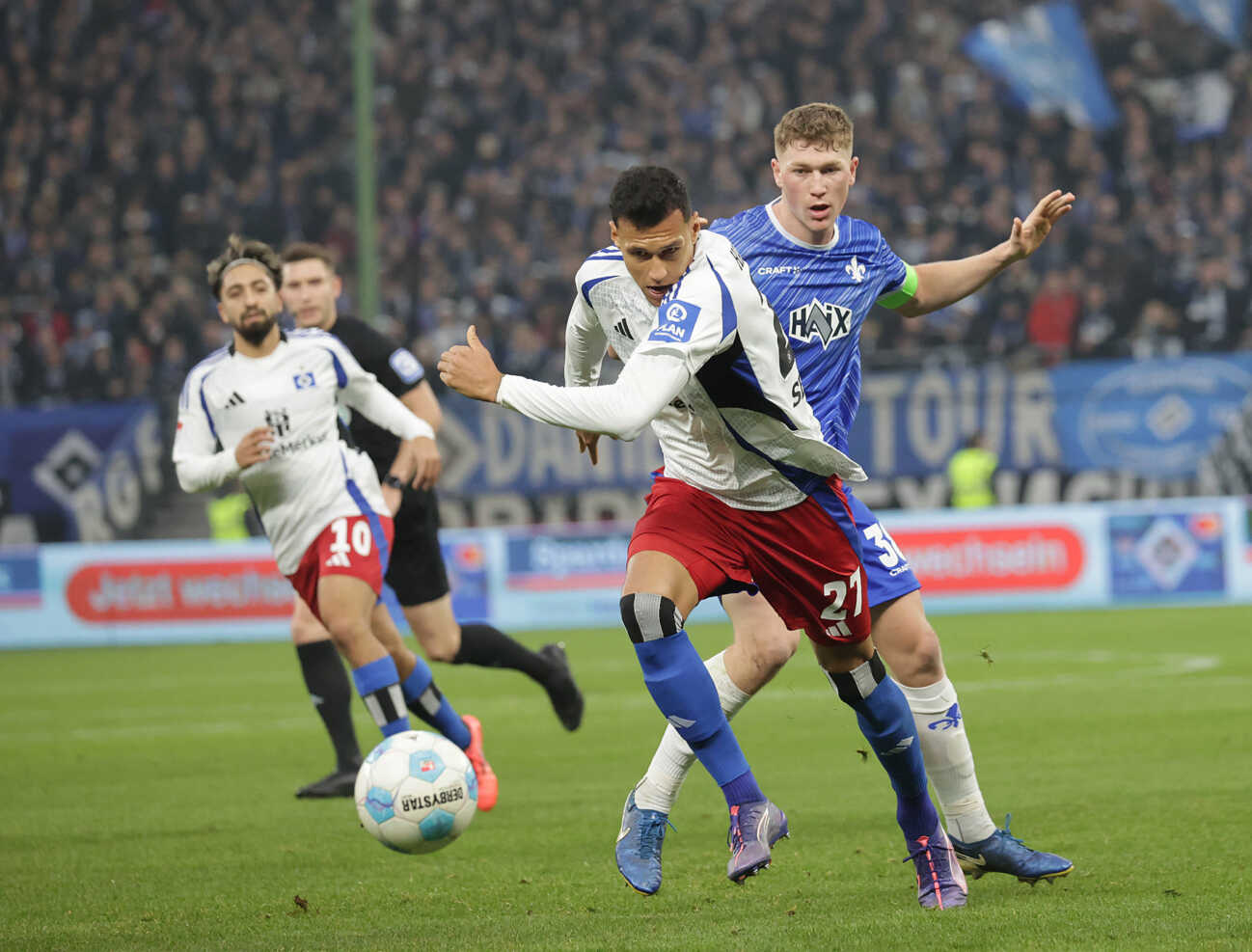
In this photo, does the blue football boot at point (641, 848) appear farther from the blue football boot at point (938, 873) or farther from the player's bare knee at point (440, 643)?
Result: the player's bare knee at point (440, 643)

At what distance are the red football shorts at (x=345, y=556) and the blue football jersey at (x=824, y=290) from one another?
235 centimetres

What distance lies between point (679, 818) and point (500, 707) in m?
4.40

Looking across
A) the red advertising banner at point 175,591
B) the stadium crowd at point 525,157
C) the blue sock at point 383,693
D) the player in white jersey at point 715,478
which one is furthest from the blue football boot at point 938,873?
the stadium crowd at point 525,157

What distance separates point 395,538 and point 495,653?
75cm

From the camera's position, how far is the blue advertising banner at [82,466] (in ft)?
56.6

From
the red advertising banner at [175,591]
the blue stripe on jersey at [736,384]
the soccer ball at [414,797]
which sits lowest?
the red advertising banner at [175,591]

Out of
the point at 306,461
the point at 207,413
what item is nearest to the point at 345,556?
the point at 306,461

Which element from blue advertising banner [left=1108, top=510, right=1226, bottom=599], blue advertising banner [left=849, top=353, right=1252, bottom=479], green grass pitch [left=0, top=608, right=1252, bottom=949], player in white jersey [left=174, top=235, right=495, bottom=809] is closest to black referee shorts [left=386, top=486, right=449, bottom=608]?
player in white jersey [left=174, top=235, right=495, bottom=809]

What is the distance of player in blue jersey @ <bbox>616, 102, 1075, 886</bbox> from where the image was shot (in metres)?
4.87

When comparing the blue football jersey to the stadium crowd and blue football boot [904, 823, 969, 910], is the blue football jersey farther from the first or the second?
the stadium crowd

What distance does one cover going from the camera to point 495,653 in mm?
8188

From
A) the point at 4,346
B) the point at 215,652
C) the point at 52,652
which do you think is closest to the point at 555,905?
the point at 215,652

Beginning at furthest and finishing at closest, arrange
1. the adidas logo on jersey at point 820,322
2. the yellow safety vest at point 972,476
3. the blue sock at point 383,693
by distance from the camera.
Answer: the yellow safety vest at point 972,476
the blue sock at point 383,693
the adidas logo on jersey at point 820,322

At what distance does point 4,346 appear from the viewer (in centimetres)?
1992
